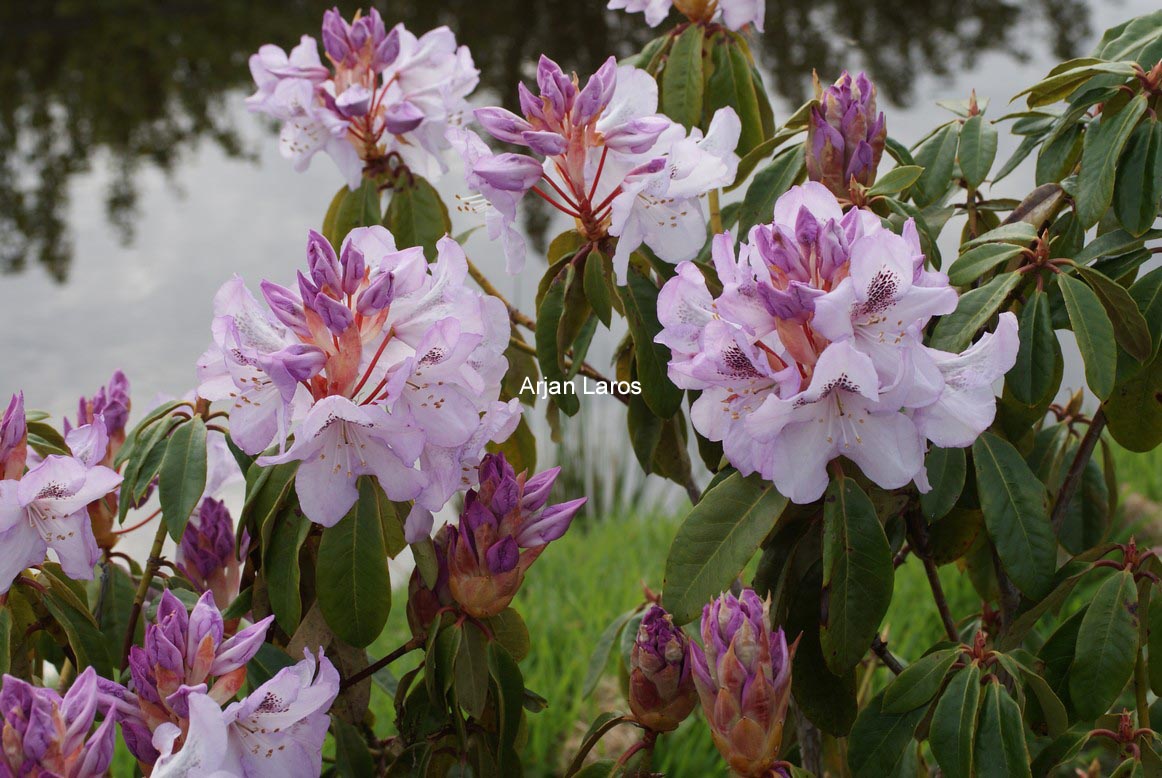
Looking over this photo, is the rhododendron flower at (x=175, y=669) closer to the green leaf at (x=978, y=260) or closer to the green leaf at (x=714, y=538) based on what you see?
the green leaf at (x=714, y=538)

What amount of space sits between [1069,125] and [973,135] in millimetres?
102

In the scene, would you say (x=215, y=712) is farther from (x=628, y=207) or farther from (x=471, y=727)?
(x=628, y=207)

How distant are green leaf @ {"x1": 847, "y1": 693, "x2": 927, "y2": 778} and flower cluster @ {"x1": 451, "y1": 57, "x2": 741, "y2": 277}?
14.9 inches

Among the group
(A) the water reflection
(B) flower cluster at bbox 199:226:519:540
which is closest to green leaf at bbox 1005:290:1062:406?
(B) flower cluster at bbox 199:226:519:540

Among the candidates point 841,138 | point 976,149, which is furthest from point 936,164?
point 841,138

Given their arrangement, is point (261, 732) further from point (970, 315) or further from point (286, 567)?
point (970, 315)

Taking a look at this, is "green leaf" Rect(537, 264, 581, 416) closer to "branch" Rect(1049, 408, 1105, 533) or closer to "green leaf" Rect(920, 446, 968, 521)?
"green leaf" Rect(920, 446, 968, 521)

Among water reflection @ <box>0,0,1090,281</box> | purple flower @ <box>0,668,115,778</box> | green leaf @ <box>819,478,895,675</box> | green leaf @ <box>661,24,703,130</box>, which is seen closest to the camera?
purple flower @ <box>0,668,115,778</box>

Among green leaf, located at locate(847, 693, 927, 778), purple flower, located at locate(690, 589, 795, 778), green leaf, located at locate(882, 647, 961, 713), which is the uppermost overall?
purple flower, located at locate(690, 589, 795, 778)

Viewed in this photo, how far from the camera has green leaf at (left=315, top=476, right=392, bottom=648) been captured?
85 cm

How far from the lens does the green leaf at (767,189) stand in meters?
1.00

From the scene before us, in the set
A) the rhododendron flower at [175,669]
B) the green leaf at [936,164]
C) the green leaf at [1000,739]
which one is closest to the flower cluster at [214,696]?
the rhododendron flower at [175,669]

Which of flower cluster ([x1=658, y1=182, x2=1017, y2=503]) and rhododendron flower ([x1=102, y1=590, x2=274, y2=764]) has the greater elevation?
flower cluster ([x1=658, y1=182, x2=1017, y2=503])

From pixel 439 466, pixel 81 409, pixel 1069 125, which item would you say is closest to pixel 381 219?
pixel 81 409
